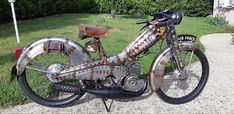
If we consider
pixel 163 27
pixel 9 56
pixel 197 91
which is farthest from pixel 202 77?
pixel 9 56

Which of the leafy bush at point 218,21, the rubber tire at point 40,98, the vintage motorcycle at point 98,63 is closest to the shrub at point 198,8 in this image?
the leafy bush at point 218,21

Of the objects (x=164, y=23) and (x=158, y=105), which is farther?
(x=158, y=105)

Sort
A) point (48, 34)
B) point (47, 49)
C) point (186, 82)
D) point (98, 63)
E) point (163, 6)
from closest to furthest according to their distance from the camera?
point (47, 49) < point (98, 63) < point (186, 82) < point (48, 34) < point (163, 6)

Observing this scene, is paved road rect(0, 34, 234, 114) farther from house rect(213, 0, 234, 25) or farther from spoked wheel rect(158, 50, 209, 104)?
house rect(213, 0, 234, 25)

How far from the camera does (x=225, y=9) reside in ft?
37.2

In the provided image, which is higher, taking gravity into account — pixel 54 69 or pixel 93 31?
pixel 93 31

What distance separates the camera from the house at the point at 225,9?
11016 millimetres

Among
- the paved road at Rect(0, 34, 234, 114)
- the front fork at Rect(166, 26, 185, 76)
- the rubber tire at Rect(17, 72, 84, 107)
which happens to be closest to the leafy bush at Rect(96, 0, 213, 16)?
the paved road at Rect(0, 34, 234, 114)

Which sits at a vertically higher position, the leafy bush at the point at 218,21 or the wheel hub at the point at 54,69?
the wheel hub at the point at 54,69

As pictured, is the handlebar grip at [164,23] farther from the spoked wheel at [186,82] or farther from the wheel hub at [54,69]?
the wheel hub at [54,69]

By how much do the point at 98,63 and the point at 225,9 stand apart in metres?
8.75

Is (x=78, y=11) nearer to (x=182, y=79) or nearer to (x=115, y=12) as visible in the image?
(x=115, y=12)

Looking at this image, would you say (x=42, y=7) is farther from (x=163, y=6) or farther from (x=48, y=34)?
(x=163, y=6)

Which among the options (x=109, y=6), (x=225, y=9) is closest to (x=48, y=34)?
(x=109, y=6)
